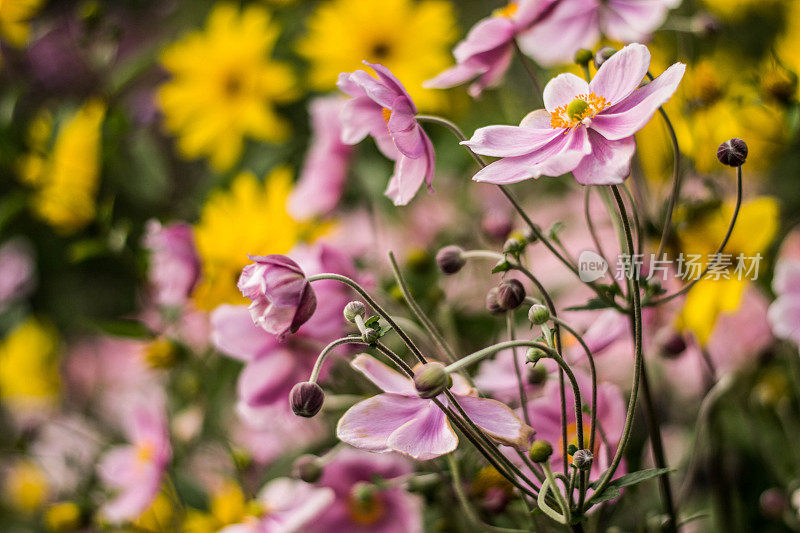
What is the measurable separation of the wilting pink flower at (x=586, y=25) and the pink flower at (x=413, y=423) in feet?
0.73

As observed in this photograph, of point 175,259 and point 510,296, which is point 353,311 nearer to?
point 510,296

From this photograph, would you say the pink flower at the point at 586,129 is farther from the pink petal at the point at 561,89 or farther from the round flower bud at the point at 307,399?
the round flower bud at the point at 307,399

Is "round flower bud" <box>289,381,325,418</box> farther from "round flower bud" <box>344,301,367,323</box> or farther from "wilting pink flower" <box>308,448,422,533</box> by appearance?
"wilting pink flower" <box>308,448,422,533</box>

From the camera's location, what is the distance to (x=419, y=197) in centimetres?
86

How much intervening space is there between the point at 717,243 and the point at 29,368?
37.2 inches

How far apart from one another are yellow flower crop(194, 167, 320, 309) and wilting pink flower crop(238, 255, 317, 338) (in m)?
0.29

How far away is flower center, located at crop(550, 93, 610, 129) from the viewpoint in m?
0.31

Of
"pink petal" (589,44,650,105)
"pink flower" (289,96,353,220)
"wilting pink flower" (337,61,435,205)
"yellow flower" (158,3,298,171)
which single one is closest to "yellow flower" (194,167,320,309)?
"pink flower" (289,96,353,220)

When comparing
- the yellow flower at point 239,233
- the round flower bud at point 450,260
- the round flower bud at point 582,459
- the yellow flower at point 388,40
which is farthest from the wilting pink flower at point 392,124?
the yellow flower at point 388,40

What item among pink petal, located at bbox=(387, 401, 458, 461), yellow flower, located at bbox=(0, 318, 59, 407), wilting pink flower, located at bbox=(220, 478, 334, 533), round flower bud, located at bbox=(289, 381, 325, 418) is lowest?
yellow flower, located at bbox=(0, 318, 59, 407)

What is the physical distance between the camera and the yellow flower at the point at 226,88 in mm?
818

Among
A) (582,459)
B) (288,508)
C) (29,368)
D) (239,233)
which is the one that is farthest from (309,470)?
(29,368)

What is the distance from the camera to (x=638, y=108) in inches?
11.3

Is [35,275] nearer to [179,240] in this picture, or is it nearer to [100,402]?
[100,402]
